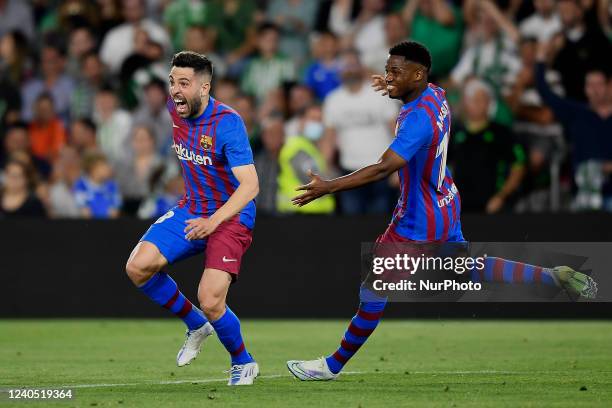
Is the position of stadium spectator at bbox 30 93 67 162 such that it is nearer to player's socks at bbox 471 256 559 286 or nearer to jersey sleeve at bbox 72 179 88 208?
jersey sleeve at bbox 72 179 88 208

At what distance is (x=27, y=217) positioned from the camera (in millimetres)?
15078

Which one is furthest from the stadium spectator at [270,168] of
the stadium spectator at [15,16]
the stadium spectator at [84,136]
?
the stadium spectator at [15,16]

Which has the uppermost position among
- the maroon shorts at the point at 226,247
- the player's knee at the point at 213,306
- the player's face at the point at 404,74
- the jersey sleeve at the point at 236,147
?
the player's face at the point at 404,74

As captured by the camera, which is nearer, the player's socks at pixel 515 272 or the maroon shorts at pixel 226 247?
the maroon shorts at pixel 226 247

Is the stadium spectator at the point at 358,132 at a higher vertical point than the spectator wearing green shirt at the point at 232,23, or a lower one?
lower

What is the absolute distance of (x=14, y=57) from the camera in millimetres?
17703

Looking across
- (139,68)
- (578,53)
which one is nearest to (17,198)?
(139,68)

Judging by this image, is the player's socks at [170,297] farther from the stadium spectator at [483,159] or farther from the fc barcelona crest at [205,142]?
the stadium spectator at [483,159]

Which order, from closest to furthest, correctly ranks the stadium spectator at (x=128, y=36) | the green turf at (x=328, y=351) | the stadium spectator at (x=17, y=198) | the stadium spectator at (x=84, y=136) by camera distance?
the green turf at (x=328, y=351) → the stadium spectator at (x=17, y=198) → the stadium spectator at (x=84, y=136) → the stadium spectator at (x=128, y=36)

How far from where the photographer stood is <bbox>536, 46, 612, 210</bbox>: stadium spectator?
1434 cm

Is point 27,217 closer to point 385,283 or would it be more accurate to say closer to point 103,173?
point 103,173

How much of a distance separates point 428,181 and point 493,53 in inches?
277

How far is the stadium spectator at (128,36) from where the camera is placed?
57.4ft

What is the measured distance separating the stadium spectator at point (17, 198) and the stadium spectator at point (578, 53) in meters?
6.43
